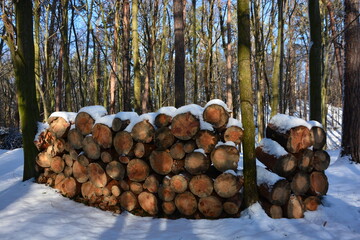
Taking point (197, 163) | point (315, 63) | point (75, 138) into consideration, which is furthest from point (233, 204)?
point (315, 63)

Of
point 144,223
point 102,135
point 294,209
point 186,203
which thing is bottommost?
point 144,223

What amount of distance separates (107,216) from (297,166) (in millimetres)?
2999

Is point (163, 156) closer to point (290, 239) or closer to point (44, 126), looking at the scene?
point (290, 239)

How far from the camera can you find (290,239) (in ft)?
9.54

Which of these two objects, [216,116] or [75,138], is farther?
[75,138]

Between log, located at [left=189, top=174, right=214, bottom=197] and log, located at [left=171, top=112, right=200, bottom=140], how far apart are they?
1.97 ft

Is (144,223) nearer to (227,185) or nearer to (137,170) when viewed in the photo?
(137,170)

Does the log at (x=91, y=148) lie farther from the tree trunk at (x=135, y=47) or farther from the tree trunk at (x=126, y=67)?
the tree trunk at (x=126, y=67)

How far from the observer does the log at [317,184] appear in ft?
12.9

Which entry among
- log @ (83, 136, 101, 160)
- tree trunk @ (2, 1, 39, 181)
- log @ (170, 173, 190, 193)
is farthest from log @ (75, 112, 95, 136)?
log @ (170, 173, 190, 193)

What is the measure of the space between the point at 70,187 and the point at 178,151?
2.20 m

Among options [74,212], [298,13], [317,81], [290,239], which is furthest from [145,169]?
[298,13]

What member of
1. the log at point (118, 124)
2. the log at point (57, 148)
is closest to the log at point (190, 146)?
the log at point (118, 124)

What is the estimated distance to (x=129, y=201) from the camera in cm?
416
